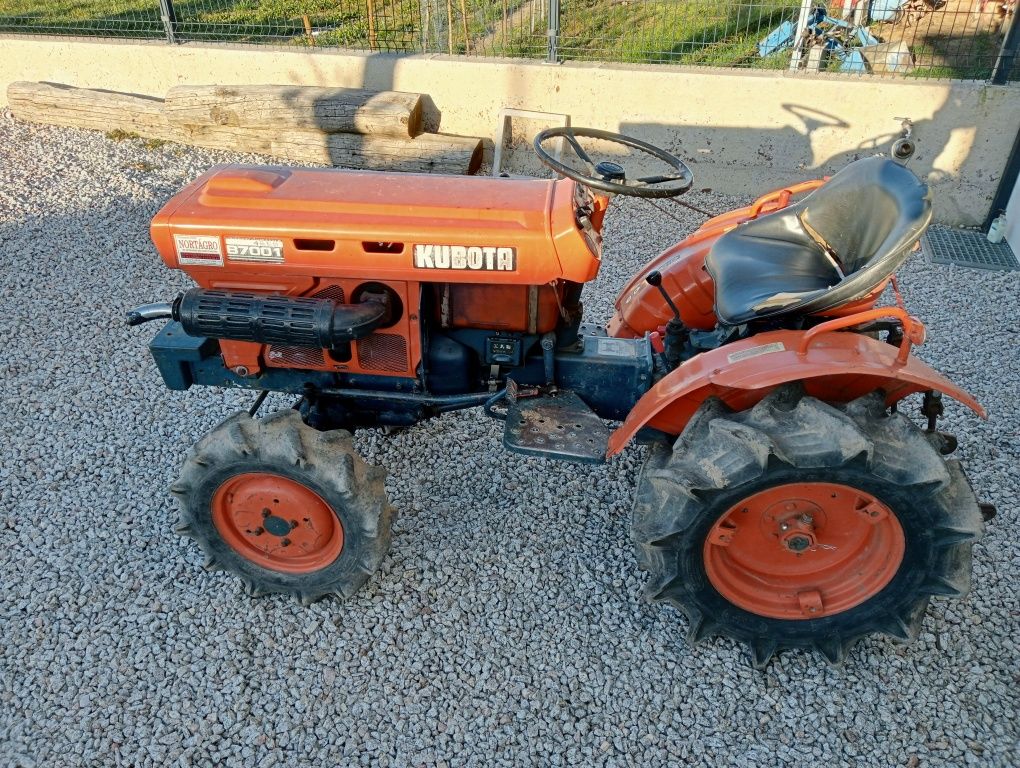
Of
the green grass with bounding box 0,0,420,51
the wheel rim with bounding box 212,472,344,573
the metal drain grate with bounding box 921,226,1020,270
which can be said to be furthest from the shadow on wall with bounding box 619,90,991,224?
the wheel rim with bounding box 212,472,344,573

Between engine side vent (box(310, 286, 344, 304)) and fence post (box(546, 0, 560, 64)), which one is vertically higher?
fence post (box(546, 0, 560, 64))

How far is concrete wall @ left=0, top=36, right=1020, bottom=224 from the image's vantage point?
5.15 meters

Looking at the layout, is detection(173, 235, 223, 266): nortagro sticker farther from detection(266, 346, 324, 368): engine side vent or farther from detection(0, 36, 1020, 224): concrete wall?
detection(0, 36, 1020, 224): concrete wall

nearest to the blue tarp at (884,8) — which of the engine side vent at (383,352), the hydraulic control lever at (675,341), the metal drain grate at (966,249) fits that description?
the metal drain grate at (966,249)

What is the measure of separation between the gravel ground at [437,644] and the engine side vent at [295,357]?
2.30 feet

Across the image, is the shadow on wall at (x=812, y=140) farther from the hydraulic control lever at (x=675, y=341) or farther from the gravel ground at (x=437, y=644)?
the hydraulic control lever at (x=675, y=341)

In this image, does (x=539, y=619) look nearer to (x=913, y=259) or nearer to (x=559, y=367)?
(x=559, y=367)

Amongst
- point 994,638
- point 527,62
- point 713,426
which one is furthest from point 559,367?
point 527,62

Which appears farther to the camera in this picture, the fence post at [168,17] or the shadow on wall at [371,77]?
the fence post at [168,17]

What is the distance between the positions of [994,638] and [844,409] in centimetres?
100

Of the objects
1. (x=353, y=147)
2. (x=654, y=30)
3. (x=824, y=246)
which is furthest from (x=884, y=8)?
(x=824, y=246)

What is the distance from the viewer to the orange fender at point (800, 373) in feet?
7.09

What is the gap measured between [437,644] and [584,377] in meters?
1.00

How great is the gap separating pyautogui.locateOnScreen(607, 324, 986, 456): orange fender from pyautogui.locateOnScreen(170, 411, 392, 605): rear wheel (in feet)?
2.63
